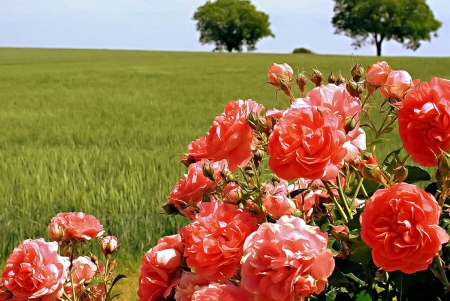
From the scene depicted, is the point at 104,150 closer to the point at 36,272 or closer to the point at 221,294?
the point at 36,272

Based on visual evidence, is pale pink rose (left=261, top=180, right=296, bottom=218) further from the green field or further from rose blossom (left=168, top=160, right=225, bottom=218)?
the green field

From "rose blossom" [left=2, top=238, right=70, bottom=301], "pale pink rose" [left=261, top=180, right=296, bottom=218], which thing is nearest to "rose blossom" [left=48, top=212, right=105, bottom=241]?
"rose blossom" [left=2, top=238, right=70, bottom=301]

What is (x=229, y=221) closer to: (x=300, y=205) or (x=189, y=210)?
(x=189, y=210)

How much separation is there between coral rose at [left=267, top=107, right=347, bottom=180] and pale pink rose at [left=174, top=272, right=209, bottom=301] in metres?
0.29

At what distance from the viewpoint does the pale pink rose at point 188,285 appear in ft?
3.58

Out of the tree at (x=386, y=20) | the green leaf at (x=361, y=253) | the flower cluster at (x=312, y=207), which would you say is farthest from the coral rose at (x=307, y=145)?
the tree at (x=386, y=20)

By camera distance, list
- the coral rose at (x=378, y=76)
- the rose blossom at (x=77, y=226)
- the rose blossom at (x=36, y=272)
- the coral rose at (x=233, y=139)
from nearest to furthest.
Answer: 1. the coral rose at (x=233, y=139)
2. the coral rose at (x=378, y=76)
3. the rose blossom at (x=36, y=272)
4. the rose blossom at (x=77, y=226)

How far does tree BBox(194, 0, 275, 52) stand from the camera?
51.3 metres

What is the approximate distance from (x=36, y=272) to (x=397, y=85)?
0.83 meters

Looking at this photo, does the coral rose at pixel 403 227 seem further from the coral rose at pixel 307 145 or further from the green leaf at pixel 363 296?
the green leaf at pixel 363 296

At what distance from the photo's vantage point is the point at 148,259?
1.15 meters

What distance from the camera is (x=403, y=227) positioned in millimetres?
851

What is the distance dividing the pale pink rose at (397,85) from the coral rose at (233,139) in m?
0.31

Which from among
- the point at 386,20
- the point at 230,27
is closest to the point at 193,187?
the point at 386,20
